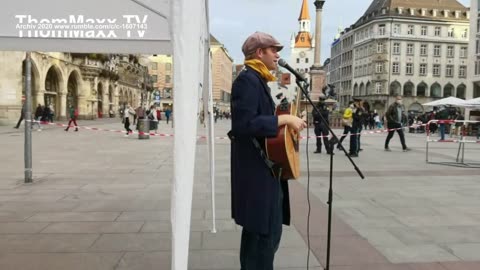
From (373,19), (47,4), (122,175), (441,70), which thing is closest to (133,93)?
(373,19)

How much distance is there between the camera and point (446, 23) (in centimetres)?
9481

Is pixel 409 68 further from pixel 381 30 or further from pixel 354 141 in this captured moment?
pixel 354 141

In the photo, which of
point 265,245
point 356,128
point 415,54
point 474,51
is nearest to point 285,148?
point 265,245

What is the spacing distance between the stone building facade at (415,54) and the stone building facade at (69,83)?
49801mm

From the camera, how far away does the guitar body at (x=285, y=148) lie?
2.93 m

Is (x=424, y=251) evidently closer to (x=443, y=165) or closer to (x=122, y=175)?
(x=122, y=175)

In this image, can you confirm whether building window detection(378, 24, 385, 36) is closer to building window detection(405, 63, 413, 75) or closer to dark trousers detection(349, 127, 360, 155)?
building window detection(405, 63, 413, 75)

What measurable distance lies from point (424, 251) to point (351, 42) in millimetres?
111111

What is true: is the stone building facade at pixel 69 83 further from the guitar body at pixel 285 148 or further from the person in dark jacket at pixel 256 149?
the guitar body at pixel 285 148

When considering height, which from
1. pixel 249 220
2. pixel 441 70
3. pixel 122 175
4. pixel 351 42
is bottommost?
pixel 122 175

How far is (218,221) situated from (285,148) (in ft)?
10.0

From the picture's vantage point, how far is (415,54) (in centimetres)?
9444

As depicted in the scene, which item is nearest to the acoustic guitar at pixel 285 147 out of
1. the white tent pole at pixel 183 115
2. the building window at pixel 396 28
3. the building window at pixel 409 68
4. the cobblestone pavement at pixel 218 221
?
the white tent pole at pixel 183 115

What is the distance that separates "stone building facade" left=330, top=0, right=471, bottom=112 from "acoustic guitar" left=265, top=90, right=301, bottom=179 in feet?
306
